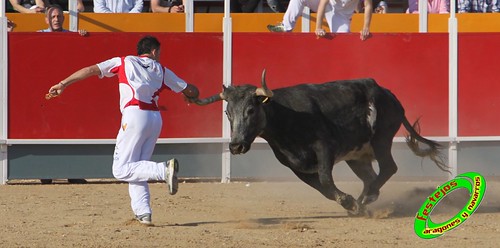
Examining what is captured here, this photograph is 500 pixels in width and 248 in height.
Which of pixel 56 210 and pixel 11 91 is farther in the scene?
pixel 11 91

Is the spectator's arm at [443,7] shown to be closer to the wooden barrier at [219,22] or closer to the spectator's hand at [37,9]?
the wooden barrier at [219,22]

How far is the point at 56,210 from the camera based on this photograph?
1122 centimetres

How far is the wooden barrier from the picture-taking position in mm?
14141

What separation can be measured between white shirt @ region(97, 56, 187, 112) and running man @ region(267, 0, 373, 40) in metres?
4.29

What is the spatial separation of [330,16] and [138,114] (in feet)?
16.1

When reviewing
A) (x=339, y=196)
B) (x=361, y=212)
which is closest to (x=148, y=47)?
(x=339, y=196)

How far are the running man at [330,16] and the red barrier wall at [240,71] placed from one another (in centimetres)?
19

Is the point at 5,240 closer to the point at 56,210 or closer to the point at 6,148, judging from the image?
the point at 56,210

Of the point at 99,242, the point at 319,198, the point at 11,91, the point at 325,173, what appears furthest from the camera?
the point at 11,91

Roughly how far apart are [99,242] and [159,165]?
2.93 feet

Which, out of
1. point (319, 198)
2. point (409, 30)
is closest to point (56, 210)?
point (319, 198)

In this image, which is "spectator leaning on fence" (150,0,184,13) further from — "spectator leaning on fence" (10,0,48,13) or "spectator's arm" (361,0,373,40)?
"spectator's arm" (361,0,373,40)

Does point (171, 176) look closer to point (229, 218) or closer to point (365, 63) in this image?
point (229, 218)

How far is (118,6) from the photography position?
14.5 meters
